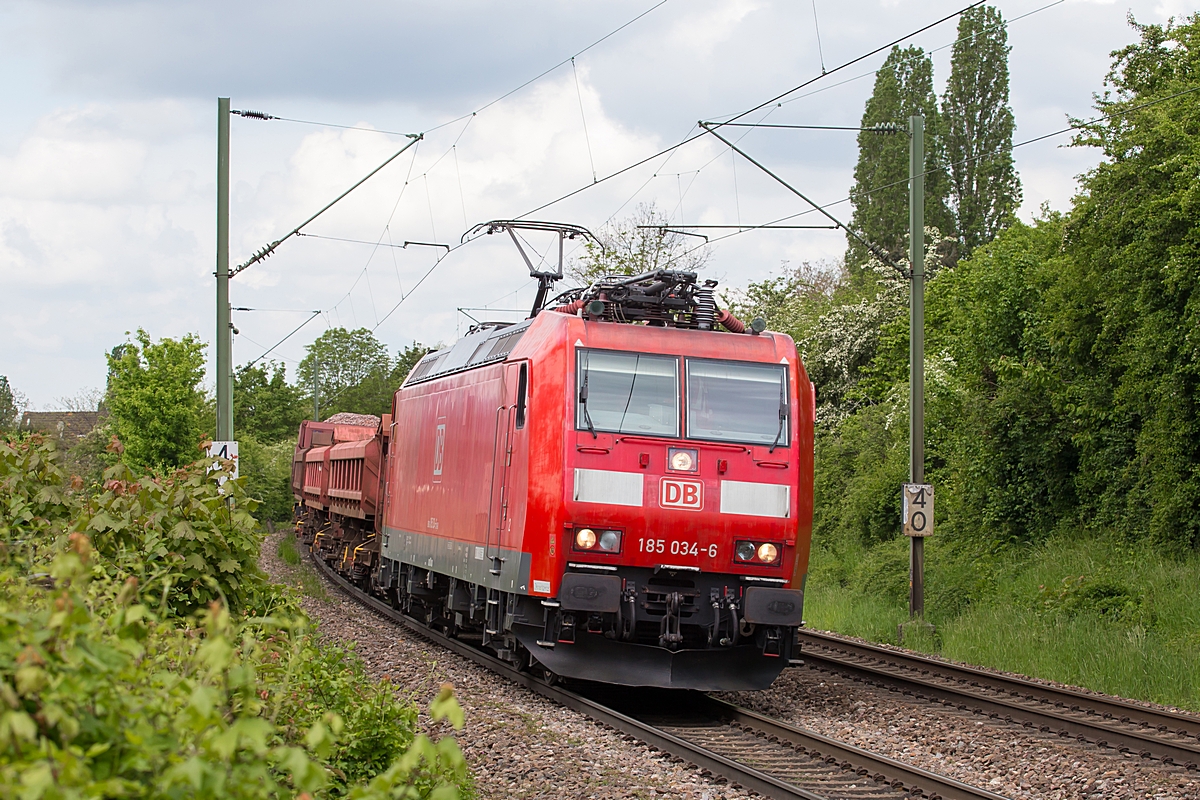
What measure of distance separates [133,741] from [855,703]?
9172 mm

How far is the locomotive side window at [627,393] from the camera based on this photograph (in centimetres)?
1051

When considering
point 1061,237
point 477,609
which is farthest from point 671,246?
point 477,609

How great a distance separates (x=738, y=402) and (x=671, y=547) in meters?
1.52

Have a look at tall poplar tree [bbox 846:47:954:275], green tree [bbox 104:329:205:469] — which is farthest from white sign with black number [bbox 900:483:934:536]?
tall poplar tree [bbox 846:47:954:275]

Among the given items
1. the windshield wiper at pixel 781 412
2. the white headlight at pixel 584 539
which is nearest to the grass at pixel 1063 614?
the windshield wiper at pixel 781 412

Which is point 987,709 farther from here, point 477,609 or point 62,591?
point 62,591

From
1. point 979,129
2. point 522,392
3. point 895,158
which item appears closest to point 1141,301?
point 522,392

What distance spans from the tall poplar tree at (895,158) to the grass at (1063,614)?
27.7 meters

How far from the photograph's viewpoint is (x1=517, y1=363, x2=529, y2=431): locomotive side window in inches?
425

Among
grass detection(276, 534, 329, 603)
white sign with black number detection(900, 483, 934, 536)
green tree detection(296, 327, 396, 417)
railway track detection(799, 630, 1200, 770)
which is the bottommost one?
grass detection(276, 534, 329, 603)

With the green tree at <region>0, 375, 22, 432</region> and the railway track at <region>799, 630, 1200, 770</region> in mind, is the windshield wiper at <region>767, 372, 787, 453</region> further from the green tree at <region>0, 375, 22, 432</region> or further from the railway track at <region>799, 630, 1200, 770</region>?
the green tree at <region>0, 375, 22, 432</region>

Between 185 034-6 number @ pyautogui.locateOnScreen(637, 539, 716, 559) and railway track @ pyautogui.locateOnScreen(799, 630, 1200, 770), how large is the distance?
9.28ft

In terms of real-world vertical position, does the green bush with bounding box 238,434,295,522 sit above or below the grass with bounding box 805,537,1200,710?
above

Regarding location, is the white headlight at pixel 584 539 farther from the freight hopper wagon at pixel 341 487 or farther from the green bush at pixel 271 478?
the green bush at pixel 271 478
